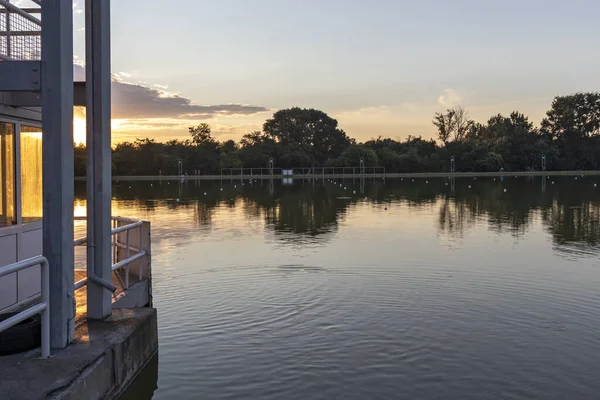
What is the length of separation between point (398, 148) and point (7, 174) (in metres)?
121

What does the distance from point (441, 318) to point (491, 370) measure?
91.5 inches

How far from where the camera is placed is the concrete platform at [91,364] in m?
5.43

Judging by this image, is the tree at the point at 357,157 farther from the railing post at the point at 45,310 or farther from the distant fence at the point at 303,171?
the railing post at the point at 45,310

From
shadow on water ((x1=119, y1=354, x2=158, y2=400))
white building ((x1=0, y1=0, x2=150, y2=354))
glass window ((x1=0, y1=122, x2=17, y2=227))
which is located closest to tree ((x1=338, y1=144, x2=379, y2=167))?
white building ((x1=0, y1=0, x2=150, y2=354))

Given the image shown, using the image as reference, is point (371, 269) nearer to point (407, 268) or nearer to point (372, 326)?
point (407, 268)

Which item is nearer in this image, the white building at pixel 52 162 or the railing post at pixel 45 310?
the railing post at pixel 45 310

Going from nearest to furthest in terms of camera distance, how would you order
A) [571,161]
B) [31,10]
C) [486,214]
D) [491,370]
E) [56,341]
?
[56,341] < [491,370] < [31,10] < [486,214] < [571,161]

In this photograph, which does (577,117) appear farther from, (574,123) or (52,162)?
(52,162)

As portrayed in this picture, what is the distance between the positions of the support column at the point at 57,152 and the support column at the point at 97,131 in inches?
34.3

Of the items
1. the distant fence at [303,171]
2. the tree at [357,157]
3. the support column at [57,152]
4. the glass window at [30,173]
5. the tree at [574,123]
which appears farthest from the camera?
the tree at [574,123]

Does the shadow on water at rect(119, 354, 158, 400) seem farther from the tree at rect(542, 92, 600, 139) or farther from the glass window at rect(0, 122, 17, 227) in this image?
the tree at rect(542, 92, 600, 139)

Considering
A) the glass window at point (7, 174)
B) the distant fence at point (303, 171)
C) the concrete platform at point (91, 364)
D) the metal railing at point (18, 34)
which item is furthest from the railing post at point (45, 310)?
the distant fence at point (303, 171)

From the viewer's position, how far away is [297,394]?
7.32 metres

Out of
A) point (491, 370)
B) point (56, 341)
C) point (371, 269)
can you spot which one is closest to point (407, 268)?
point (371, 269)
